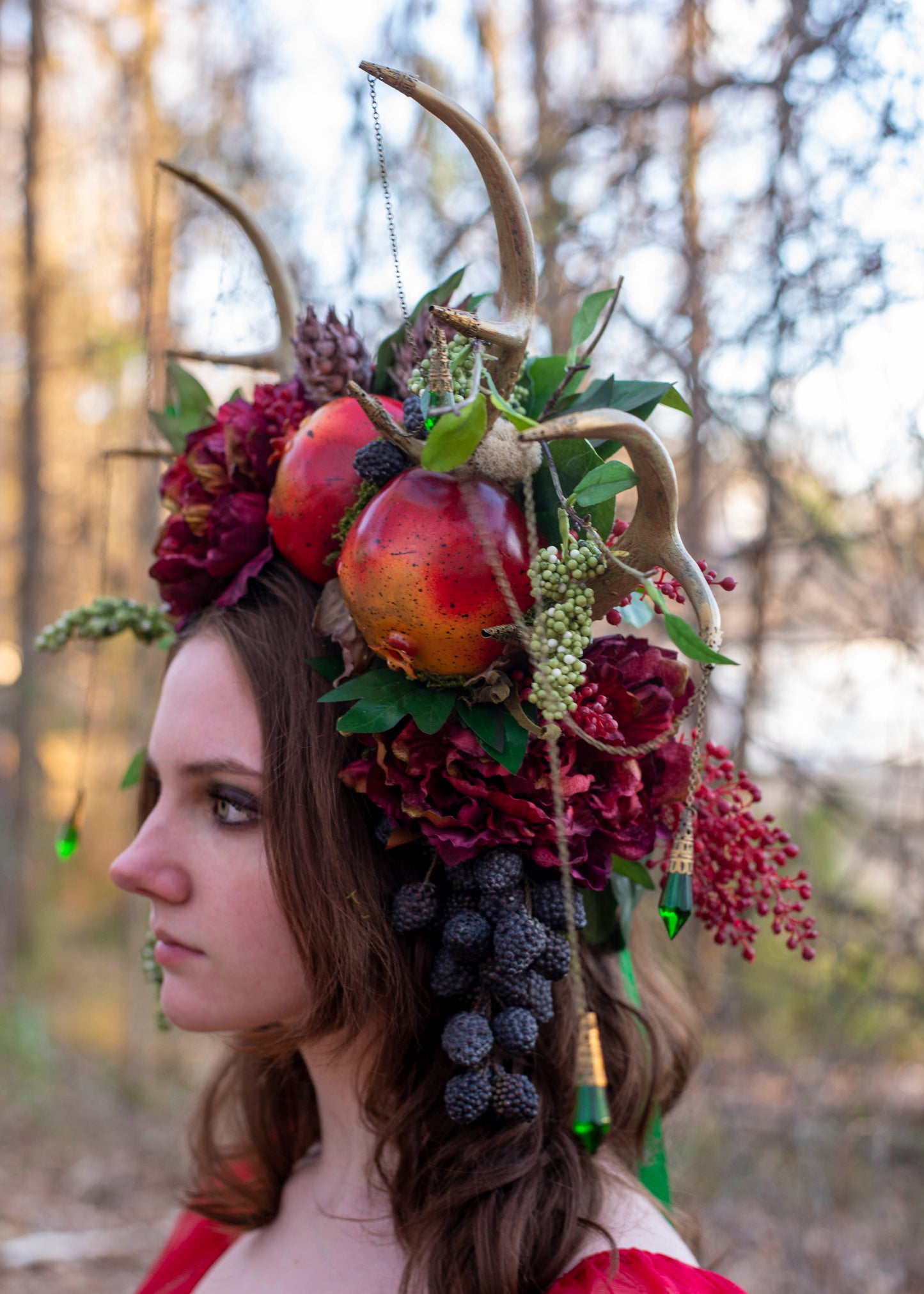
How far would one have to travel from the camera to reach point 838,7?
5.90ft

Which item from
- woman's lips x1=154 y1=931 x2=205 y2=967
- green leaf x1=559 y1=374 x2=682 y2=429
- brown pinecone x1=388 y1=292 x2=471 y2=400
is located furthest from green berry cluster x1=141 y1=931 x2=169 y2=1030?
green leaf x1=559 y1=374 x2=682 y2=429

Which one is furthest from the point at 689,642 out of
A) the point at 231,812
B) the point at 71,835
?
the point at 71,835

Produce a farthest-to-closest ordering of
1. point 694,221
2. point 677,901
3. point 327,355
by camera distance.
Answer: point 694,221
point 327,355
point 677,901

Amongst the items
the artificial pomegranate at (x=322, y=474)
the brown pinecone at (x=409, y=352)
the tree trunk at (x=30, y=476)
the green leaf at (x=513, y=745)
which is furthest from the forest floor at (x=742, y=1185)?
the tree trunk at (x=30, y=476)

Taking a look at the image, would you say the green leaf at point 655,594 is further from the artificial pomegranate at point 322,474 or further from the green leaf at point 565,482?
the artificial pomegranate at point 322,474

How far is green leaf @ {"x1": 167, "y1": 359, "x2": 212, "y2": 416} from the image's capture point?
146cm

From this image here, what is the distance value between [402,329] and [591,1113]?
0.95 metres

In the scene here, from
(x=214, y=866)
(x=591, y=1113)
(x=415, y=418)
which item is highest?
(x=415, y=418)

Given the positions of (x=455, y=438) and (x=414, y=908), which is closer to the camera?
(x=455, y=438)

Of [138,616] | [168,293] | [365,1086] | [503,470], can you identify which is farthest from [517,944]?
[168,293]

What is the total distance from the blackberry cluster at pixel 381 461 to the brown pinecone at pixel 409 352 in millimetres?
153

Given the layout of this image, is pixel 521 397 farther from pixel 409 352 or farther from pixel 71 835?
pixel 71 835

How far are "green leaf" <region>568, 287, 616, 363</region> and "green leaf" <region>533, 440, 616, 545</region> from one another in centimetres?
15

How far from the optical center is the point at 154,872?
1.21 m
